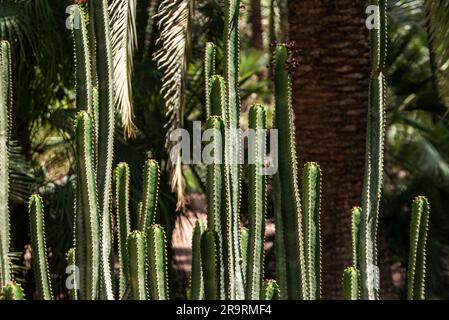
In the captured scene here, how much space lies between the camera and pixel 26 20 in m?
7.35

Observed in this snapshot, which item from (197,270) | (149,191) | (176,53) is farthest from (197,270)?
(176,53)

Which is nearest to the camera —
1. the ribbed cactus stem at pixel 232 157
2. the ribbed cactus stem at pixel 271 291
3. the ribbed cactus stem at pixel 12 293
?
the ribbed cactus stem at pixel 12 293

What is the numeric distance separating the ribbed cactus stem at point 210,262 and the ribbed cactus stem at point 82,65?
3.16 ft

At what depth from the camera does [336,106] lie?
6527 mm

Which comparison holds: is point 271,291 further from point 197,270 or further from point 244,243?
point 244,243

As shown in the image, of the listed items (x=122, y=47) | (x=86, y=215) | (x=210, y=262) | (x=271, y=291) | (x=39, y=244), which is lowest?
(x=271, y=291)

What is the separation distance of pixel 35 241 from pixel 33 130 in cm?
454

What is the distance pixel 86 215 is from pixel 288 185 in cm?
86

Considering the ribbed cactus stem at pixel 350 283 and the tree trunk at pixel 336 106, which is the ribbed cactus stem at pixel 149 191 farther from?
the tree trunk at pixel 336 106

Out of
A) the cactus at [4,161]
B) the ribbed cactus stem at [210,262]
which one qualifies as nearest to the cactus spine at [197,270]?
the ribbed cactus stem at [210,262]

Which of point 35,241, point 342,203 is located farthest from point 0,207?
point 342,203

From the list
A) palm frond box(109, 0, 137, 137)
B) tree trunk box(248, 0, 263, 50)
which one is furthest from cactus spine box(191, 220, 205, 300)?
tree trunk box(248, 0, 263, 50)

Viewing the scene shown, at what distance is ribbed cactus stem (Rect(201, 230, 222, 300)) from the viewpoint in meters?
3.49

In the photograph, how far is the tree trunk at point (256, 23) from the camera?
10920 millimetres
